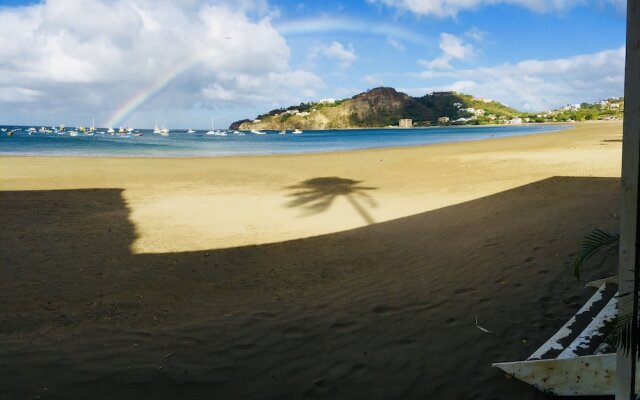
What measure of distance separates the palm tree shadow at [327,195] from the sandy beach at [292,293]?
239 millimetres

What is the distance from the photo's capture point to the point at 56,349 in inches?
168

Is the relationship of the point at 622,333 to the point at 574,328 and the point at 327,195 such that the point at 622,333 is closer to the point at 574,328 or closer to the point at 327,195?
the point at 574,328

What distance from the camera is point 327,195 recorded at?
15109mm

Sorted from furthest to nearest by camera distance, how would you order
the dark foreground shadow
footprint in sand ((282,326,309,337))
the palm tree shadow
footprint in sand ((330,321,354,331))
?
the palm tree shadow → footprint in sand ((330,321,354,331)) → footprint in sand ((282,326,309,337)) → the dark foreground shadow

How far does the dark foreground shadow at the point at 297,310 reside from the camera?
12.2 feet

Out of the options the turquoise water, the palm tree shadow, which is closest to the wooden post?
the palm tree shadow

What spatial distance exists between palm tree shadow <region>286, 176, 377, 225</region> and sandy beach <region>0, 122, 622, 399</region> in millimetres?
239

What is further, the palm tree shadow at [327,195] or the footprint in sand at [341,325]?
the palm tree shadow at [327,195]

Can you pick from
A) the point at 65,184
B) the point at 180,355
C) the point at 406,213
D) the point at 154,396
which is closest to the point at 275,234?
the point at 406,213

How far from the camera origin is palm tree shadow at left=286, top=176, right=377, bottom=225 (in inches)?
497

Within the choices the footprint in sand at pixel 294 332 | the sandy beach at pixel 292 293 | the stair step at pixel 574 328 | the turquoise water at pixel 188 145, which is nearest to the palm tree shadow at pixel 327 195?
the sandy beach at pixel 292 293

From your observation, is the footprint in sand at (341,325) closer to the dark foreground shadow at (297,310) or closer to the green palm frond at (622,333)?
the dark foreground shadow at (297,310)

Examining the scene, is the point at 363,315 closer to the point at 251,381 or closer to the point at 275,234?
the point at 251,381

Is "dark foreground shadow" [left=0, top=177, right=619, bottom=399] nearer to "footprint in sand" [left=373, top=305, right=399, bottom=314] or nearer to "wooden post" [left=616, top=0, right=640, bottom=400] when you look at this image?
"footprint in sand" [left=373, top=305, right=399, bottom=314]
